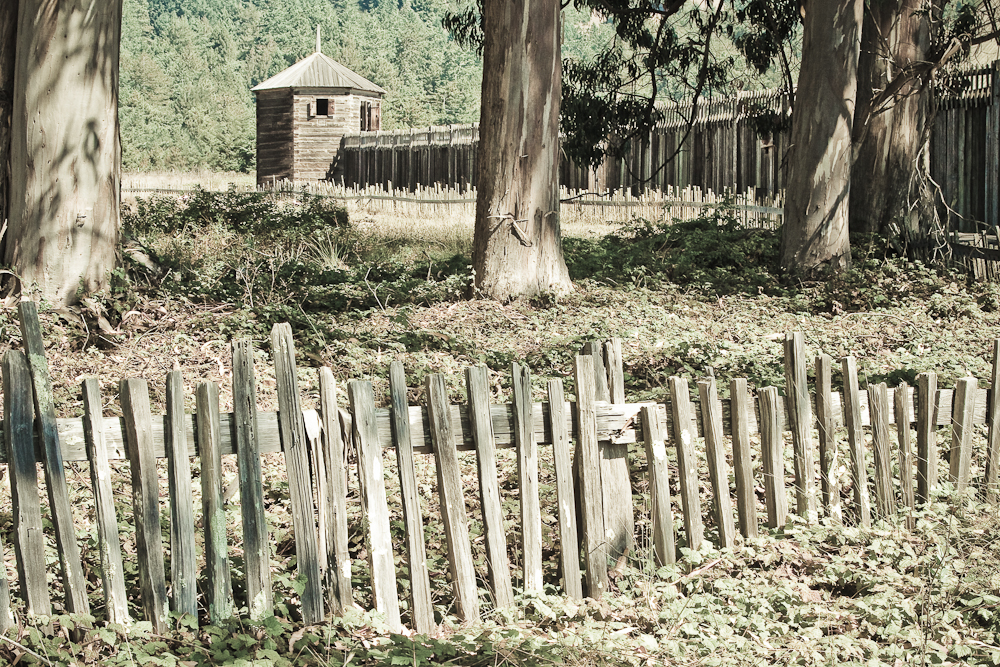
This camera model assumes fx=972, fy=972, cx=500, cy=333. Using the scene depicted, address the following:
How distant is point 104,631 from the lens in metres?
3.09

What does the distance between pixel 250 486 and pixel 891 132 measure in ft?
34.7

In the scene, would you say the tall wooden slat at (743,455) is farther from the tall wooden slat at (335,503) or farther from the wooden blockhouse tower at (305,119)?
the wooden blockhouse tower at (305,119)

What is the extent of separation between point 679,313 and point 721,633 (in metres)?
5.86

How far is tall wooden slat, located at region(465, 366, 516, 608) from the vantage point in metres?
3.49

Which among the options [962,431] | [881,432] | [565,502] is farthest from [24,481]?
[962,431]

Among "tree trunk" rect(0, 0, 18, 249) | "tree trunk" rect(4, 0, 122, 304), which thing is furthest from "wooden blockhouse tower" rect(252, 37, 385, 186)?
"tree trunk" rect(4, 0, 122, 304)

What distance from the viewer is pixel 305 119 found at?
36.1m

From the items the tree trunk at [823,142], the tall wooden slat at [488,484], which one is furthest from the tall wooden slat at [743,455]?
the tree trunk at [823,142]

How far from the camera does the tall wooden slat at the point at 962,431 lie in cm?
450

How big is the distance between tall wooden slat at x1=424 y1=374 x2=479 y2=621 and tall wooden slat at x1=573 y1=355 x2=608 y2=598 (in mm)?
497

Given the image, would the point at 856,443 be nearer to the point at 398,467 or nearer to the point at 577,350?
the point at 398,467

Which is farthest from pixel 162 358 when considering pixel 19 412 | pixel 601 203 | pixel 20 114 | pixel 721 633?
pixel 601 203

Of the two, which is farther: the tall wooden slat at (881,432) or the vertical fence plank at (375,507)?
the tall wooden slat at (881,432)

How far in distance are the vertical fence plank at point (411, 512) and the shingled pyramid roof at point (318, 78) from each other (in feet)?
113
